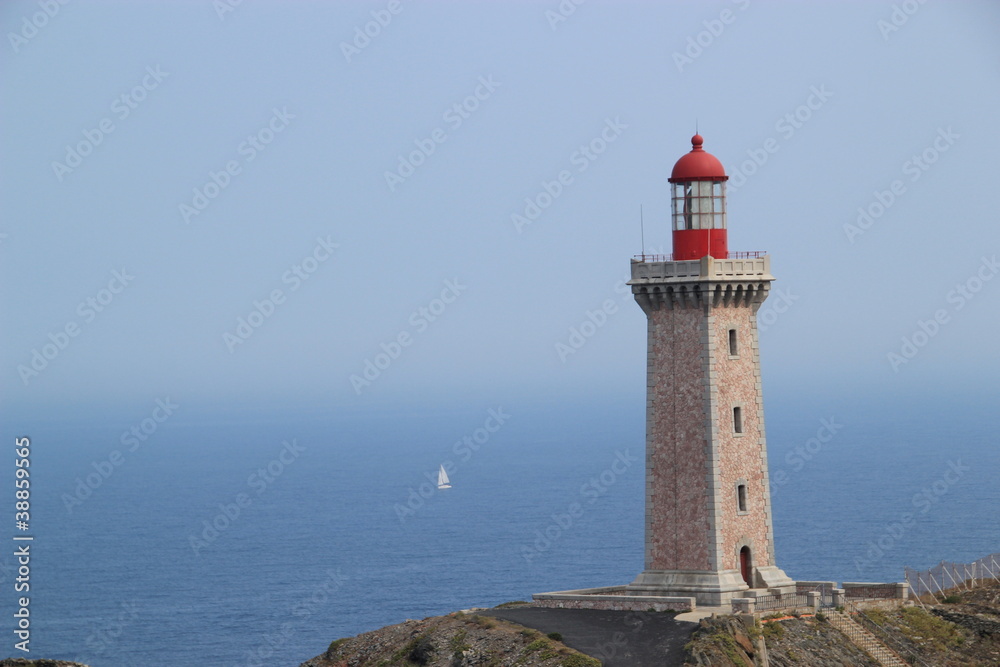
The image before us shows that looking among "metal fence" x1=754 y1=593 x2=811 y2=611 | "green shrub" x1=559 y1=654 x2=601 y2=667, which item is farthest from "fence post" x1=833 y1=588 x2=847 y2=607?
"green shrub" x1=559 y1=654 x2=601 y2=667

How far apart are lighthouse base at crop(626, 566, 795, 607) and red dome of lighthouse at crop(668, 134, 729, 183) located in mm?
12127

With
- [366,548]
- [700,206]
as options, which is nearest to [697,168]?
[700,206]

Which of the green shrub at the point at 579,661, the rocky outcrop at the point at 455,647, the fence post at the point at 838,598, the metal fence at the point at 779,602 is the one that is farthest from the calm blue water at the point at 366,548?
the green shrub at the point at 579,661

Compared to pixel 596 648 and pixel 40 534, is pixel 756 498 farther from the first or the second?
pixel 40 534

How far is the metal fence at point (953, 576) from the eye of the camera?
171 feet

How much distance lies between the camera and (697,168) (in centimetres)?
5041

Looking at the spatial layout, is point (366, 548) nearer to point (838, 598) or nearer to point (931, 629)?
point (838, 598)

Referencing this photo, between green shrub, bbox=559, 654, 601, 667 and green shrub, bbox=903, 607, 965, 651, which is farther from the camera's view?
green shrub, bbox=903, 607, 965, 651

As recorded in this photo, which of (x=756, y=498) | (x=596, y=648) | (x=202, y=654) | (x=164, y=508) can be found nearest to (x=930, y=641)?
(x=756, y=498)

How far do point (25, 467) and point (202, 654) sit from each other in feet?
112

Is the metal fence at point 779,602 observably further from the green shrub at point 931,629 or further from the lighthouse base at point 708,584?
the green shrub at point 931,629

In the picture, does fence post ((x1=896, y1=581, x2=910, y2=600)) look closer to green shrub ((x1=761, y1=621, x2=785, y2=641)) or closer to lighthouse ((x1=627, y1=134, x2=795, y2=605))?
lighthouse ((x1=627, y1=134, x2=795, y2=605))

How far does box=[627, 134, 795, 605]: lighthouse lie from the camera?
49.2 meters

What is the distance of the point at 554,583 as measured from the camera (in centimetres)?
9681
